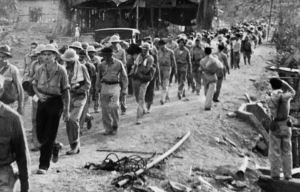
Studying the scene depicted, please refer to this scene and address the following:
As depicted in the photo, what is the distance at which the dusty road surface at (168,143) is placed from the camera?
23.2 feet

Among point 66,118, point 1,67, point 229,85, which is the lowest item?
point 229,85

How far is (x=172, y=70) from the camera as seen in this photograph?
1499cm

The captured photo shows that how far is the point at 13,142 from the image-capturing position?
3801 mm

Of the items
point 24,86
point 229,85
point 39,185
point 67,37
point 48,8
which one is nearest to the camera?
point 39,185

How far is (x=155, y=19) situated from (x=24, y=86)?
29447 mm

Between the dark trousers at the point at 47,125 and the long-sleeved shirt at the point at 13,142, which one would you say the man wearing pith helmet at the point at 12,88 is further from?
the long-sleeved shirt at the point at 13,142

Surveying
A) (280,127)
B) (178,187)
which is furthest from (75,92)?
(280,127)

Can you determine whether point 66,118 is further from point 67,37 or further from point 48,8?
point 48,8

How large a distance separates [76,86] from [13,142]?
4831 mm

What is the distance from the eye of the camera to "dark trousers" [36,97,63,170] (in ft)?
22.8

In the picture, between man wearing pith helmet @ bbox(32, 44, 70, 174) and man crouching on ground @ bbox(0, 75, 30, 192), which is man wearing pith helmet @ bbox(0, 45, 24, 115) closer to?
Answer: man wearing pith helmet @ bbox(32, 44, 70, 174)

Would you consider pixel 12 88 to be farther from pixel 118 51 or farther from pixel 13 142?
pixel 118 51

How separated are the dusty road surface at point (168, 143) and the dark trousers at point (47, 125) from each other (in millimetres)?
311

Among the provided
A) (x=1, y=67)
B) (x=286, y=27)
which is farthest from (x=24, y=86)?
(x=286, y=27)
